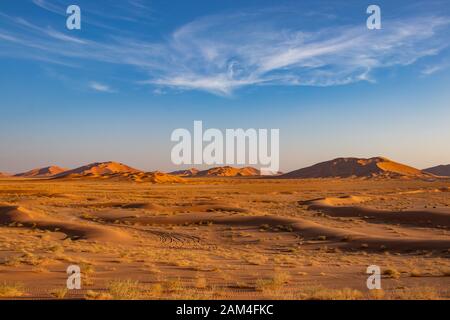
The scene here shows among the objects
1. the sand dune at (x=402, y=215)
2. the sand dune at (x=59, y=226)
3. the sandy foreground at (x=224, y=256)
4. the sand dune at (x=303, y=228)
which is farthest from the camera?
the sand dune at (x=402, y=215)

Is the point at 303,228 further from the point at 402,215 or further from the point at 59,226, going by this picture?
the point at 59,226

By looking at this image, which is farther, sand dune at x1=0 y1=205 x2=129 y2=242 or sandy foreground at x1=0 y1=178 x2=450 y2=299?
sand dune at x1=0 y1=205 x2=129 y2=242

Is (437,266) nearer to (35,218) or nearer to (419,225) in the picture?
(419,225)

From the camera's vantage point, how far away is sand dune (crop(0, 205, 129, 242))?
87.0 ft

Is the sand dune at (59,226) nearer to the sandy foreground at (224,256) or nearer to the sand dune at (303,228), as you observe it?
the sandy foreground at (224,256)

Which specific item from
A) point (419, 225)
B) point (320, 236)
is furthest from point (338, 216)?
point (320, 236)

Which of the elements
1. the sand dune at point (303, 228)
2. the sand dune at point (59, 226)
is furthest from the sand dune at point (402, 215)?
Answer: the sand dune at point (59, 226)

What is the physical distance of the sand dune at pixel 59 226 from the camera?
2653cm

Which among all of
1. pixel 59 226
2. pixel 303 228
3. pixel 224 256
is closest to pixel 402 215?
pixel 303 228

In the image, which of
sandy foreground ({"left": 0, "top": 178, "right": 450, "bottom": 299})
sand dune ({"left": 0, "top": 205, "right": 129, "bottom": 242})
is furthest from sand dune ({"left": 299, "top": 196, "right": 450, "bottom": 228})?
sand dune ({"left": 0, "top": 205, "right": 129, "bottom": 242})

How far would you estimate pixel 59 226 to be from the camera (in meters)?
30.6

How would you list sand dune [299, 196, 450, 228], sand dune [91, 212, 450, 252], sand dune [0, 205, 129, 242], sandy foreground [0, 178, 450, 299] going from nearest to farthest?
sandy foreground [0, 178, 450, 299] < sand dune [91, 212, 450, 252] < sand dune [0, 205, 129, 242] < sand dune [299, 196, 450, 228]

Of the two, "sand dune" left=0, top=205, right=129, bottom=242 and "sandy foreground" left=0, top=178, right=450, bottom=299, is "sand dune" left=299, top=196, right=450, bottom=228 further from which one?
"sand dune" left=0, top=205, right=129, bottom=242
